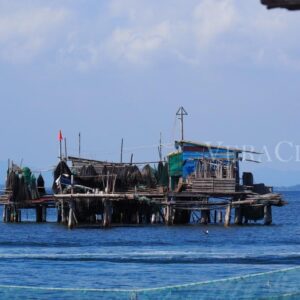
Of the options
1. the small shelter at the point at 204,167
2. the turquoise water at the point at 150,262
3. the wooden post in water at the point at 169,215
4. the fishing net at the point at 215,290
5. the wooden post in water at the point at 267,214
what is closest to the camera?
the fishing net at the point at 215,290

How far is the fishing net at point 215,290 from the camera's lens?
16.5 meters

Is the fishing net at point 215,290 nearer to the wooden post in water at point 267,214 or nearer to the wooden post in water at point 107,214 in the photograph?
the wooden post in water at point 107,214

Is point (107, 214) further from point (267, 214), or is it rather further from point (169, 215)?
point (267, 214)

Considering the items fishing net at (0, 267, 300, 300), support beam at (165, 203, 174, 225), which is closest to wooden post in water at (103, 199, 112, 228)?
support beam at (165, 203, 174, 225)

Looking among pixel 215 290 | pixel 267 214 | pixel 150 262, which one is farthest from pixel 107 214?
pixel 215 290

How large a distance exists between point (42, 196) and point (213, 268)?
34668 millimetres

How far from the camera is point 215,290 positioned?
16.7 m

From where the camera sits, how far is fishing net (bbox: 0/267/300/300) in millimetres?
16484

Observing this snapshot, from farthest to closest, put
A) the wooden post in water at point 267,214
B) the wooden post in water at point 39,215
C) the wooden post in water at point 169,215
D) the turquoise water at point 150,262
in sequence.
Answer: the wooden post in water at point 39,215, the wooden post in water at point 267,214, the wooden post in water at point 169,215, the turquoise water at point 150,262

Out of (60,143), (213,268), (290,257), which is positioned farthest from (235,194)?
(213,268)

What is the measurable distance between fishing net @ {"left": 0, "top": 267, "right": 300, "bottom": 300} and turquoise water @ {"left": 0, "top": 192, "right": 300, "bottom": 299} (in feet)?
0.06

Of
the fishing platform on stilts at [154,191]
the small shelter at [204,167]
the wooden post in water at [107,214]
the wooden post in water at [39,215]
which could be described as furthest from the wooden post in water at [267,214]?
the wooden post in water at [39,215]

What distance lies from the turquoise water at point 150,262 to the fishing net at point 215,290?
Answer: 2cm

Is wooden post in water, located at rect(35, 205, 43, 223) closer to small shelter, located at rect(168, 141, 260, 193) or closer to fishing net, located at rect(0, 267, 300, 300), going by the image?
small shelter, located at rect(168, 141, 260, 193)
